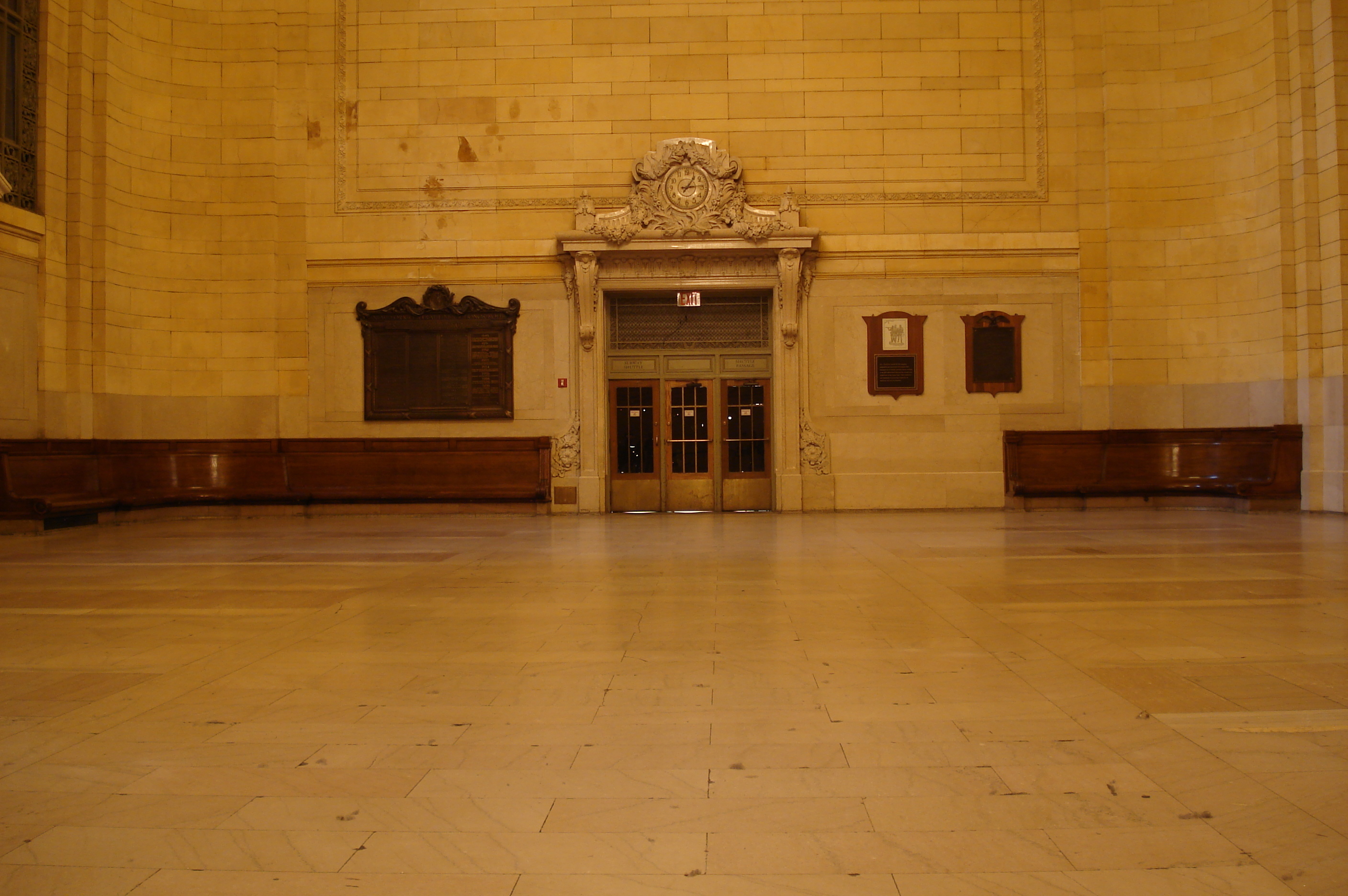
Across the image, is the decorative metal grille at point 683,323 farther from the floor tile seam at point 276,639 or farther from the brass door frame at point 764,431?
the floor tile seam at point 276,639

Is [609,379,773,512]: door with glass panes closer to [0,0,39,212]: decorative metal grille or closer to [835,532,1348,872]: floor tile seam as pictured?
[835,532,1348,872]: floor tile seam

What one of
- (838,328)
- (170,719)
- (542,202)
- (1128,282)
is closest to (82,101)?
(542,202)

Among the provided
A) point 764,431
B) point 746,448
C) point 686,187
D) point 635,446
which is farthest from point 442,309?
point 764,431

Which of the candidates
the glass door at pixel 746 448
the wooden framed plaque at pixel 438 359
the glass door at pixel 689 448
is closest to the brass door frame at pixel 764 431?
the glass door at pixel 746 448

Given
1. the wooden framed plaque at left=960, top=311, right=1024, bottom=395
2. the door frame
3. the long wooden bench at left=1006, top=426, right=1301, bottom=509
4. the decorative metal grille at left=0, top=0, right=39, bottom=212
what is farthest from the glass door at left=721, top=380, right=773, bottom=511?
the decorative metal grille at left=0, top=0, right=39, bottom=212

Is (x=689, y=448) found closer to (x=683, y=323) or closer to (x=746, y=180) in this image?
(x=683, y=323)

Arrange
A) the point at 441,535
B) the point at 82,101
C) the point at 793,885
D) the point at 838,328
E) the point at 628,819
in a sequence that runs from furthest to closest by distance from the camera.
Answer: the point at 838,328
the point at 82,101
the point at 441,535
the point at 628,819
the point at 793,885

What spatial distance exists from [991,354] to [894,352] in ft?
4.25

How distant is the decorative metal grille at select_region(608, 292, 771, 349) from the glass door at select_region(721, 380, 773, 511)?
0.64 m

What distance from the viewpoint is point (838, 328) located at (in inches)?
473

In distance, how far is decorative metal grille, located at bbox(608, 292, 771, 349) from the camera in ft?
40.5

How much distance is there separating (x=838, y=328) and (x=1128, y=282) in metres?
3.86

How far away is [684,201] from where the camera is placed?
11750mm

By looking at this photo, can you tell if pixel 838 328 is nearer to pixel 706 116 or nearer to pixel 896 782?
pixel 706 116
